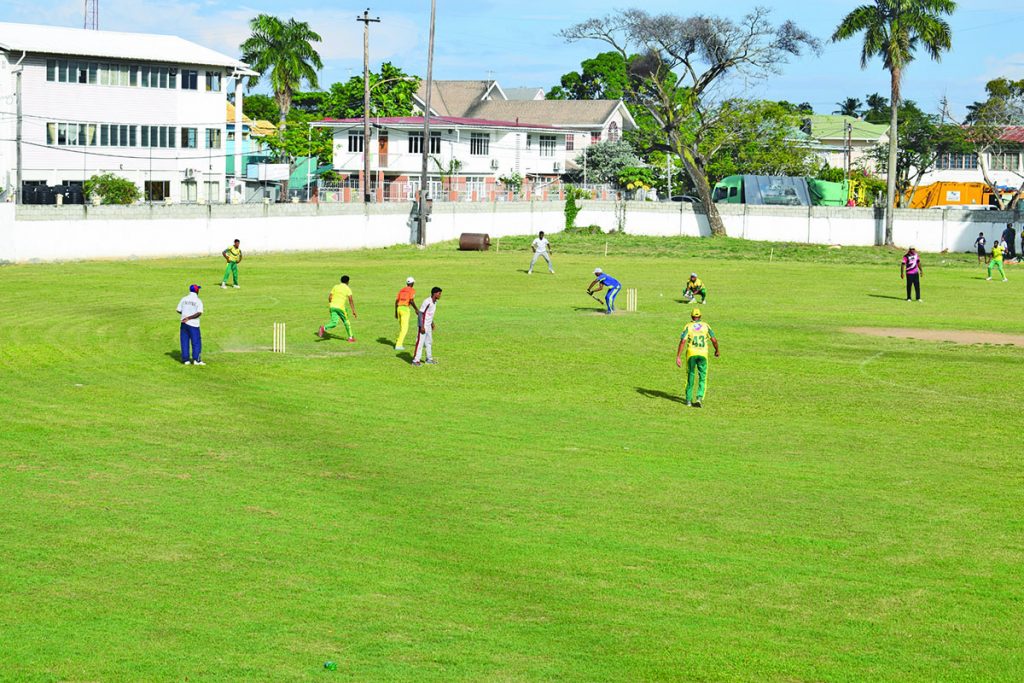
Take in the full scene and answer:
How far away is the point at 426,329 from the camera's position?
30406mm

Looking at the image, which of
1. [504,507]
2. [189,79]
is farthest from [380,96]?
[504,507]

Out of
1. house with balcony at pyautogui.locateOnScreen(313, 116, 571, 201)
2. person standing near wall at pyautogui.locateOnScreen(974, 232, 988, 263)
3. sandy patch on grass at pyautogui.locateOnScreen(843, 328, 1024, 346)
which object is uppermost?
house with balcony at pyautogui.locateOnScreen(313, 116, 571, 201)

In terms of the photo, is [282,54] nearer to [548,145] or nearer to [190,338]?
[548,145]

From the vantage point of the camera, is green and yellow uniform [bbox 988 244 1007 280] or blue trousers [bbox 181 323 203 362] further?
green and yellow uniform [bbox 988 244 1007 280]

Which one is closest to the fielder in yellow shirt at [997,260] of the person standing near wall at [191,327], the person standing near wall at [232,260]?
the person standing near wall at [232,260]

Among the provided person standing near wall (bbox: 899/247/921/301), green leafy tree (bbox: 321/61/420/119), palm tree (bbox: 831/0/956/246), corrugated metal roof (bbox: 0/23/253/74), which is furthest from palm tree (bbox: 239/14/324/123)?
person standing near wall (bbox: 899/247/921/301)

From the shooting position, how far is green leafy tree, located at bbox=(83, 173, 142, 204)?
6500 centimetres

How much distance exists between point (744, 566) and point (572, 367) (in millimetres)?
16050

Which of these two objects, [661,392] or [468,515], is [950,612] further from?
[661,392]

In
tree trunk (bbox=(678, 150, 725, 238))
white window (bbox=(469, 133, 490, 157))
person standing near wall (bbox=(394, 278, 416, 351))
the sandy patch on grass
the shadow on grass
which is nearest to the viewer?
the shadow on grass

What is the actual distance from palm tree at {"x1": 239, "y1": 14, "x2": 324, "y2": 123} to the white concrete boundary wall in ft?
134

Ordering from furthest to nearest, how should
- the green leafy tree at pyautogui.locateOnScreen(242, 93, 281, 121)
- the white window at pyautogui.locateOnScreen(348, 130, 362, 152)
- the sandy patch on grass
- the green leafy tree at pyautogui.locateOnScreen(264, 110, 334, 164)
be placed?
the green leafy tree at pyautogui.locateOnScreen(242, 93, 281, 121), the green leafy tree at pyautogui.locateOnScreen(264, 110, 334, 164), the white window at pyautogui.locateOnScreen(348, 130, 362, 152), the sandy patch on grass

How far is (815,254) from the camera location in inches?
2928

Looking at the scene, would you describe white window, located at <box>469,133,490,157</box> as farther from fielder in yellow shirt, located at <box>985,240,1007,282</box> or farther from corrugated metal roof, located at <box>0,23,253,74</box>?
fielder in yellow shirt, located at <box>985,240,1007,282</box>
